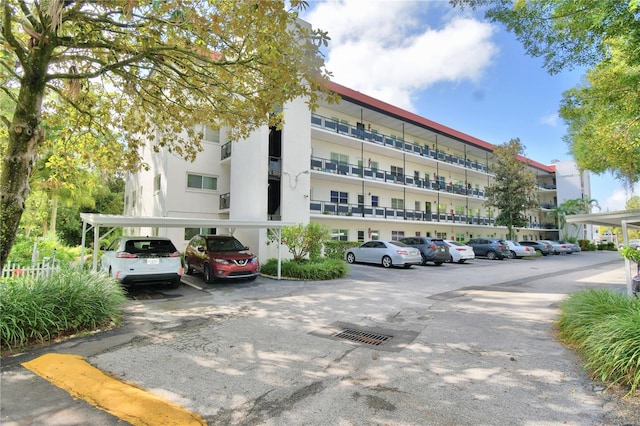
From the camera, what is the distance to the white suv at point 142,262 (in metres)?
8.96

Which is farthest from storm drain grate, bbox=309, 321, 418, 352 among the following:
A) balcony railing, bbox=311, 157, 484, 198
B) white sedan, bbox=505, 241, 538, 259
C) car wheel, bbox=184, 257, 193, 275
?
white sedan, bbox=505, 241, 538, 259

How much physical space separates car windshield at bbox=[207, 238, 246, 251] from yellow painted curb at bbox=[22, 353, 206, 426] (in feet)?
23.8

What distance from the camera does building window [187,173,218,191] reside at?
702 inches

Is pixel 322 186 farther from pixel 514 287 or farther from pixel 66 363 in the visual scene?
pixel 66 363

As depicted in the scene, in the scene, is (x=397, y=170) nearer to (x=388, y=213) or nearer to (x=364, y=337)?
(x=388, y=213)

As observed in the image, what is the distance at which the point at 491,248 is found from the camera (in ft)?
81.3

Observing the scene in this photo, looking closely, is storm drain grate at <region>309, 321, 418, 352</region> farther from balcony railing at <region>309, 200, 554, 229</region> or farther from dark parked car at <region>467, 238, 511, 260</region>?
dark parked car at <region>467, 238, 511, 260</region>

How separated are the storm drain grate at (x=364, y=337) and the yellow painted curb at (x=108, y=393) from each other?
300cm

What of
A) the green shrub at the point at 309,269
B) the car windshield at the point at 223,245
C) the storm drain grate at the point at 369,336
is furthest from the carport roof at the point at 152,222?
the storm drain grate at the point at 369,336

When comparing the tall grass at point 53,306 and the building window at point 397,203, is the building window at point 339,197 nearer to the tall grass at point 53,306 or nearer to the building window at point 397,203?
the building window at point 397,203

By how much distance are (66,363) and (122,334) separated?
1.37m

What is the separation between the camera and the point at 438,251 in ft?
59.0

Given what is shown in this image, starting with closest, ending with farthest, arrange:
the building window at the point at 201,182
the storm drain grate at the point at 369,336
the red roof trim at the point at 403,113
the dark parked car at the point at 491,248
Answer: the storm drain grate at the point at 369,336 → the building window at the point at 201,182 → the red roof trim at the point at 403,113 → the dark parked car at the point at 491,248

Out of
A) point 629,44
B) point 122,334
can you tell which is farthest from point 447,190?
point 122,334
